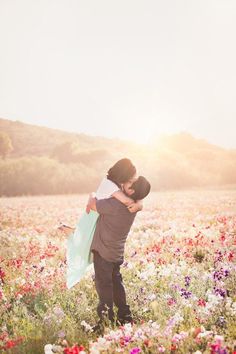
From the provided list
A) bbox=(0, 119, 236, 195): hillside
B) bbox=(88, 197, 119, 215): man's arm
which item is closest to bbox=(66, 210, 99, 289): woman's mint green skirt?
bbox=(88, 197, 119, 215): man's arm

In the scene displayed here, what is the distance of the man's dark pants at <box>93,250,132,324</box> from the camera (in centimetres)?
540

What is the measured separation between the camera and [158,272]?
7.68 m

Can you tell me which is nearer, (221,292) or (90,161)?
(221,292)

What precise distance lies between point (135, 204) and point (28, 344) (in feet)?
6.57

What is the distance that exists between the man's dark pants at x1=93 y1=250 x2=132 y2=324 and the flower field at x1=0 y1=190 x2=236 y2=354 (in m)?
0.25

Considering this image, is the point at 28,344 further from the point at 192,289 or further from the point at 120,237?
the point at 192,289

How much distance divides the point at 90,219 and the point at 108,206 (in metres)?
0.53

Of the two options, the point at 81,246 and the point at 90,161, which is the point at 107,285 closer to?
the point at 81,246

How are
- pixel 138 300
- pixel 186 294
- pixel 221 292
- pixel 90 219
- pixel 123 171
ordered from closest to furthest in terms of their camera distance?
pixel 123 171
pixel 90 219
pixel 221 292
pixel 186 294
pixel 138 300

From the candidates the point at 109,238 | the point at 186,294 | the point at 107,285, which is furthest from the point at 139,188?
the point at 186,294

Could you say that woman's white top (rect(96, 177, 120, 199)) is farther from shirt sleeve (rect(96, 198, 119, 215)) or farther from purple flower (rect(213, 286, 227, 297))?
purple flower (rect(213, 286, 227, 297))

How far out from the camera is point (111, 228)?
5375mm

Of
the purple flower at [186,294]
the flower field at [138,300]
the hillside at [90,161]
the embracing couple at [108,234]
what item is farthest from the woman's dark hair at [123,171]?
the hillside at [90,161]

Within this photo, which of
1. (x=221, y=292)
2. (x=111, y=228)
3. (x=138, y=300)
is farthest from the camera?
(x=138, y=300)
